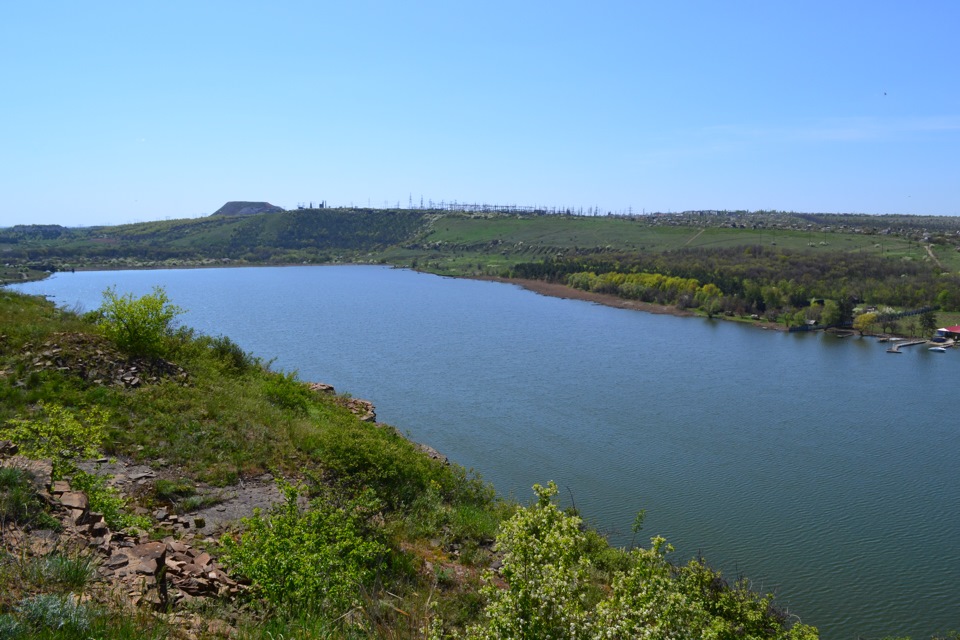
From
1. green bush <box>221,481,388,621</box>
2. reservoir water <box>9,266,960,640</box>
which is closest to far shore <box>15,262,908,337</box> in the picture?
reservoir water <box>9,266,960,640</box>

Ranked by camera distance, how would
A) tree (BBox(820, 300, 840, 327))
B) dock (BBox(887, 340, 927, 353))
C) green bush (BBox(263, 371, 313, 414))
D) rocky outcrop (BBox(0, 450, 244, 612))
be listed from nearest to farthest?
rocky outcrop (BBox(0, 450, 244, 612))
green bush (BBox(263, 371, 313, 414))
dock (BBox(887, 340, 927, 353))
tree (BBox(820, 300, 840, 327))

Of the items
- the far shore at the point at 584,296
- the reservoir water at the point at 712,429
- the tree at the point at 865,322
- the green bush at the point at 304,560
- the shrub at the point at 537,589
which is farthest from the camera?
the far shore at the point at 584,296

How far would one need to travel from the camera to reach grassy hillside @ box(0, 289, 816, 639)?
14.0ft

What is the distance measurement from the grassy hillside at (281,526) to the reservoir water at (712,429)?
367cm

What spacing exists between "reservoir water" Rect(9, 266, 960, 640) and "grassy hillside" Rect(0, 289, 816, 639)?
145 inches

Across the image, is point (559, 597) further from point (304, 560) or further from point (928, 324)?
point (928, 324)

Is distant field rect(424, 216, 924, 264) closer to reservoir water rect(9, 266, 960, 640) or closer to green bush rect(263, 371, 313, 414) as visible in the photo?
reservoir water rect(9, 266, 960, 640)

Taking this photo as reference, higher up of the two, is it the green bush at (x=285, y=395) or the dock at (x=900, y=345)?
the green bush at (x=285, y=395)

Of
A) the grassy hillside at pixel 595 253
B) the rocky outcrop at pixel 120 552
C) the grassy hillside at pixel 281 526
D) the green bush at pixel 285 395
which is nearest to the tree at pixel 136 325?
the grassy hillside at pixel 281 526

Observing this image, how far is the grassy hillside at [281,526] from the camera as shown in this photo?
4.27m

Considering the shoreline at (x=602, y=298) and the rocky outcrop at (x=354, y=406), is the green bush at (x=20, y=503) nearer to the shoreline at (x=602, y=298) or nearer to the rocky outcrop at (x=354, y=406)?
the rocky outcrop at (x=354, y=406)

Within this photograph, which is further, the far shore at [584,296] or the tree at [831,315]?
the far shore at [584,296]

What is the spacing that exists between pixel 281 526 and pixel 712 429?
21.6 m

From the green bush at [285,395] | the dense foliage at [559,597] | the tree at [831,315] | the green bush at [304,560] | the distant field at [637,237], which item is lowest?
the tree at [831,315]
